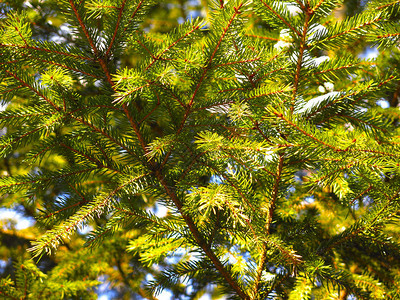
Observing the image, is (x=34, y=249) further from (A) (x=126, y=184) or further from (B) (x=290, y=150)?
(B) (x=290, y=150)

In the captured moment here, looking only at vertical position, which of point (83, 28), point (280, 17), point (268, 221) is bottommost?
point (268, 221)

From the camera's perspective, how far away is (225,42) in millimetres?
659

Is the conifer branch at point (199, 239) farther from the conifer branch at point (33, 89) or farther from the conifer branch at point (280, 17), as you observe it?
the conifer branch at point (280, 17)

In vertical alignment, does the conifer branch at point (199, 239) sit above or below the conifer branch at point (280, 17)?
below

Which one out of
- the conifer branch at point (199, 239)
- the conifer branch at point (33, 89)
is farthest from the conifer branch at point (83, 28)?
the conifer branch at point (199, 239)

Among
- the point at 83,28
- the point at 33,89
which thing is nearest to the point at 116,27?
the point at 83,28

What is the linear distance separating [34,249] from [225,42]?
58 cm

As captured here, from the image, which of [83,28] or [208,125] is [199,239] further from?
[83,28]

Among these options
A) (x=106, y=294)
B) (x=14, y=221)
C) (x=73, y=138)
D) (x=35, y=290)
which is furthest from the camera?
(x=14, y=221)

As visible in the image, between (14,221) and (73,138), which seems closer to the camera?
(73,138)

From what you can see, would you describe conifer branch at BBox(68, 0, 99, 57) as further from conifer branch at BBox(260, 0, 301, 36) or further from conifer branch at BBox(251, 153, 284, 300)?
conifer branch at BBox(251, 153, 284, 300)

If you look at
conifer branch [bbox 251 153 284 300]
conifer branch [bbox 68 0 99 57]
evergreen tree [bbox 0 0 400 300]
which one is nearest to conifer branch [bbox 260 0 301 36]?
evergreen tree [bbox 0 0 400 300]

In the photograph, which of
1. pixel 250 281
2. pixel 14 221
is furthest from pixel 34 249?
pixel 14 221

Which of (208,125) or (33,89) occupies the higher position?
(33,89)
